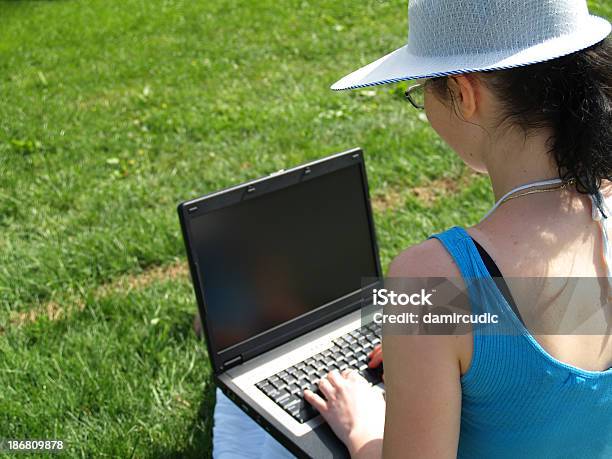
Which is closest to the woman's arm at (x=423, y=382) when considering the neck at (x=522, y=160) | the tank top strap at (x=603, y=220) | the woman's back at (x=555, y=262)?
the woman's back at (x=555, y=262)

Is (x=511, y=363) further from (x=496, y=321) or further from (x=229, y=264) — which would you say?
(x=229, y=264)

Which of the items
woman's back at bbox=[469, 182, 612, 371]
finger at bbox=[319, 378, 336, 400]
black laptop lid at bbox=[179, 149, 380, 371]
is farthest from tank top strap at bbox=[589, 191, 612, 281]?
black laptop lid at bbox=[179, 149, 380, 371]

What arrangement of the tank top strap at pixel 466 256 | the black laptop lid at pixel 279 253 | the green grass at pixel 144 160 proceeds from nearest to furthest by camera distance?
the tank top strap at pixel 466 256 → the black laptop lid at pixel 279 253 → the green grass at pixel 144 160

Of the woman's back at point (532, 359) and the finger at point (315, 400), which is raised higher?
the woman's back at point (532, 359)

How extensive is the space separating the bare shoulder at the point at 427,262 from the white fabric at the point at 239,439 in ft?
3.69

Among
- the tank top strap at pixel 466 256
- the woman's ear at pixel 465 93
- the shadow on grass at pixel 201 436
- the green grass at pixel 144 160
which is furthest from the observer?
the green grass at pixel 144 160

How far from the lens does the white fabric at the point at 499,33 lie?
142cm

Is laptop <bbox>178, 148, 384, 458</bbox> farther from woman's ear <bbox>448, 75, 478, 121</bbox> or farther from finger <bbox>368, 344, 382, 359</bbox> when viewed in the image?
woman's ear <bbox>448, 75, 478, 121</bbox>

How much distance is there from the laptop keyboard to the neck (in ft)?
2.96

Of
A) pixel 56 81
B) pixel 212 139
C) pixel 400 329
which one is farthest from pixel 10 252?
pixel 400 329

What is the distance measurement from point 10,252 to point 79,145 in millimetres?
1216

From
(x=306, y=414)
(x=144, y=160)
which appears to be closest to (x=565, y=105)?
(x=306, y=414)

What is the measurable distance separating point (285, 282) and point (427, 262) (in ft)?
3.66

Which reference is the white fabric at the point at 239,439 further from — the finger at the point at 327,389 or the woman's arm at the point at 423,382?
the woman's arm at the point at 423,382
